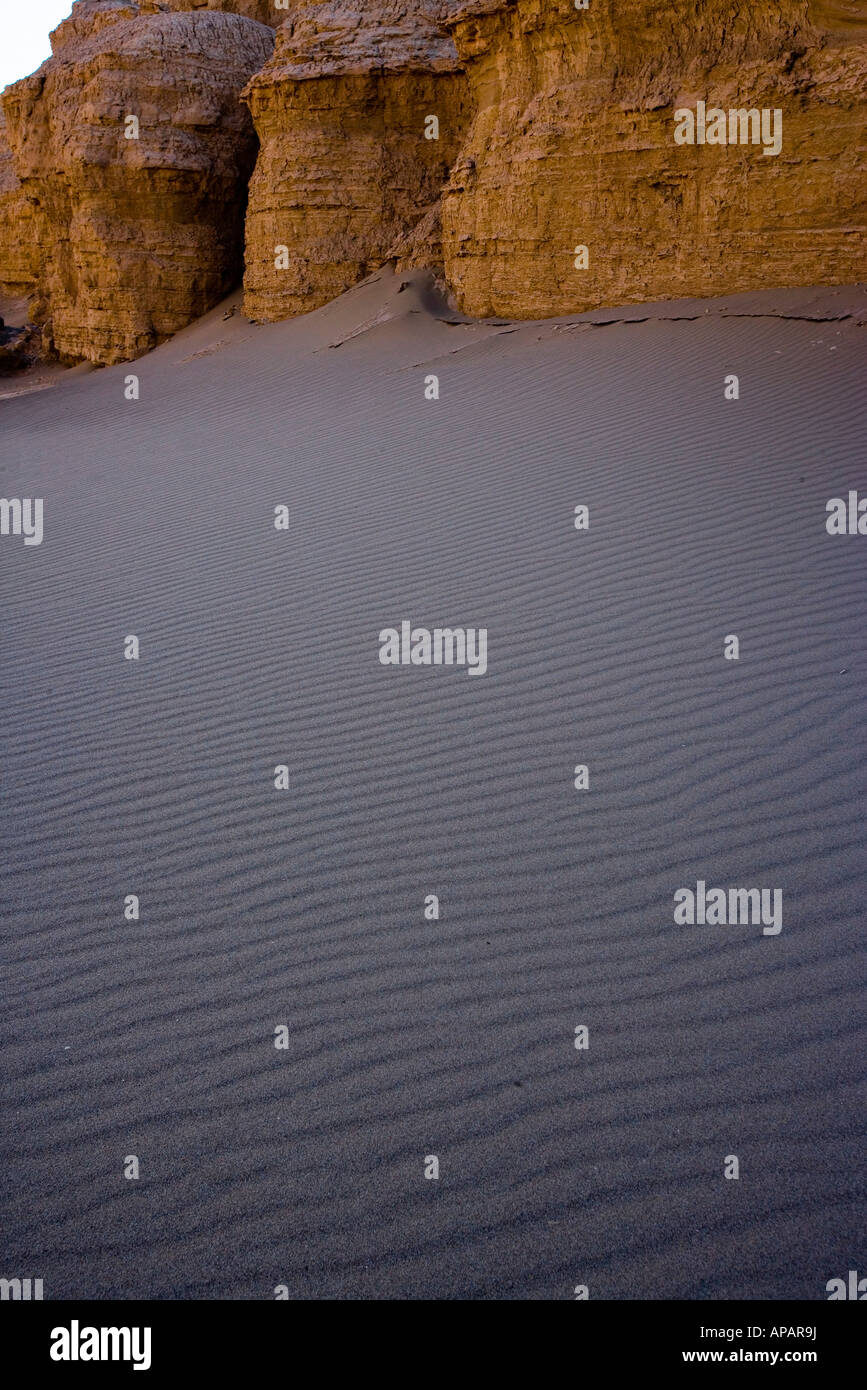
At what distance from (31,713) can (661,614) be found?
3668mm

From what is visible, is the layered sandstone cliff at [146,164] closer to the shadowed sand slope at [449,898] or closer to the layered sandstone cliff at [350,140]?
the layered sandstone cliff at [350,140]

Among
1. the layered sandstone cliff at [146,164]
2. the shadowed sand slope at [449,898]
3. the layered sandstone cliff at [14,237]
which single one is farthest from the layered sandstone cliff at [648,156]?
the layered sandstone cliff at [14,237]

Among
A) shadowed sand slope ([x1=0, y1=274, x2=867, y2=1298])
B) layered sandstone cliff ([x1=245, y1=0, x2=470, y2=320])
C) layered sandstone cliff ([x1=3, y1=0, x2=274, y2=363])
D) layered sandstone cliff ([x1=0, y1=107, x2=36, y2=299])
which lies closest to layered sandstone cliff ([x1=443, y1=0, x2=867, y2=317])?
layered sandstone cliff ([x1=245, y1=0, x2=470, y2=320])

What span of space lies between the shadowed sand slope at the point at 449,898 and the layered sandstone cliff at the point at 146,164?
13.6m

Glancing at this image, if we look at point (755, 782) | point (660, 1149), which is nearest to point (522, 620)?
point (755, 782)

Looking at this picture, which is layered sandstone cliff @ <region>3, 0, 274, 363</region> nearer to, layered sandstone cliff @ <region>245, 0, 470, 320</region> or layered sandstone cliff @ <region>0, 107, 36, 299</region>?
Answer: layered sandstone cliff @ <region>245, 0, 470, 320</region>

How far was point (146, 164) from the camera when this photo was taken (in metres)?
18.5

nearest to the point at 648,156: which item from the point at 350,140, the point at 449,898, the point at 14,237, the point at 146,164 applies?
the point at 350,140

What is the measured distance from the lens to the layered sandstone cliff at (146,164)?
1853 centimetres

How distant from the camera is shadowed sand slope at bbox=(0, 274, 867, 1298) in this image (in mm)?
2475

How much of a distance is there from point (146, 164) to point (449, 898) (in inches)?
761

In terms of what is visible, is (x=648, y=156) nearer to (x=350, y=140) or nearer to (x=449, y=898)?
(x=350, y=140)

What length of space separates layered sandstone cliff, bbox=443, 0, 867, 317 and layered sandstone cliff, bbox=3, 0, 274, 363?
6816mm
